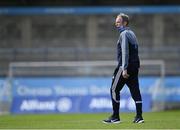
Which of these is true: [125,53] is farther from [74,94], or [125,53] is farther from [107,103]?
[74,94]

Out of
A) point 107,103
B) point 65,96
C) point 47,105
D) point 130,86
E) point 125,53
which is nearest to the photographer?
point 125,53

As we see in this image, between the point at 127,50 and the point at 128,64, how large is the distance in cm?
29

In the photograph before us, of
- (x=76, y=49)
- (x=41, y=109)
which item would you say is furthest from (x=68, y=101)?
(x=76, y=49)

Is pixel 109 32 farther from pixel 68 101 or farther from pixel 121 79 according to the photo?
pixel 121 79

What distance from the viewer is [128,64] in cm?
1101

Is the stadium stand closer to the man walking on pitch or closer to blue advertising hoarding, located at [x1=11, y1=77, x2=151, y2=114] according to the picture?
blue advertising hoarding, located at [x1=11, y1=77, x2=151, y2=114]

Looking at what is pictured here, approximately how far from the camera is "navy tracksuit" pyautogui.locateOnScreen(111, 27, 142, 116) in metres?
10.9

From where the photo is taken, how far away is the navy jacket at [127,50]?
428 inches

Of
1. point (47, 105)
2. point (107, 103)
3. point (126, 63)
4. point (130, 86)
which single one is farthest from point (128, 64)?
point (47, 105)

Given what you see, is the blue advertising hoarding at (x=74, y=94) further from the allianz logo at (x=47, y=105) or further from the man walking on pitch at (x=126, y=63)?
the man walking on pitch at (x=126, y=63)

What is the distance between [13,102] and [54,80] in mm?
1788

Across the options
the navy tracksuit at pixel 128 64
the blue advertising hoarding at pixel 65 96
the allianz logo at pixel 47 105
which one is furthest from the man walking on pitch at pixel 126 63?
the allianz logo at pixel 47 105

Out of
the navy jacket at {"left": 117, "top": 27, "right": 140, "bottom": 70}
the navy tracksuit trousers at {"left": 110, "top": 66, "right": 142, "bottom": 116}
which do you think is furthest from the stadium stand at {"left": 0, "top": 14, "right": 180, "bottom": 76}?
the navy jacket at {"left": 117, "top": 27, "right": 140, "bottom": 70}

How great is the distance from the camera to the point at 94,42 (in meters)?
33.1
